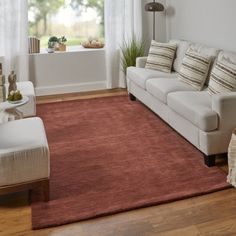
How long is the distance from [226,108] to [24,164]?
1.62 m

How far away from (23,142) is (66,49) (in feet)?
10.5

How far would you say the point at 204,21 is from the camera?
454 cm

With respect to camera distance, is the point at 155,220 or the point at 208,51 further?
the point at 208,51

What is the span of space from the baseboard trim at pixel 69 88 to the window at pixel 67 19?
0.69 m

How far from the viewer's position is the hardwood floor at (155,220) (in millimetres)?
2207

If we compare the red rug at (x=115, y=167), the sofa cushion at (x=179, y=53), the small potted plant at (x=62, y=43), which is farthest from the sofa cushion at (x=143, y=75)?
the small potted plant at (x=62, y=43)

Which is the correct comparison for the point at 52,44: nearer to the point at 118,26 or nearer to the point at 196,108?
the point at 118,26

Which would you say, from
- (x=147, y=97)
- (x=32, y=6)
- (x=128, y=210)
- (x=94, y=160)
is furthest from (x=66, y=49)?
(x=128, y=210)

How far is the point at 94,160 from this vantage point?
3.18 m

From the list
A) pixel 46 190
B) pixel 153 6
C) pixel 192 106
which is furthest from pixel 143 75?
pixel 46 190

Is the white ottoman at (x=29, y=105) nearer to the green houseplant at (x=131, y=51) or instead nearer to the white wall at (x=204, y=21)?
the green houseplant at (x=131, y=51)

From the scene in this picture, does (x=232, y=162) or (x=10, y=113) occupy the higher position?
(x=10, y=113)

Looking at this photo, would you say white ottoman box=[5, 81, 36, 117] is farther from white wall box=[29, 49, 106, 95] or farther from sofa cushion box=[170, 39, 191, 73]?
sofa cushion box=[170, 39, 191, 73]

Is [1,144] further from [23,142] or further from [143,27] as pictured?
[143,27]
